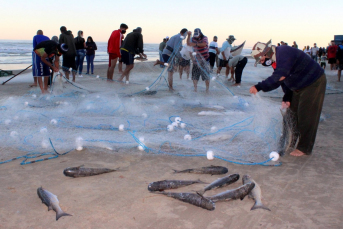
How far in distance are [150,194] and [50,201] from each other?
84 centimetres

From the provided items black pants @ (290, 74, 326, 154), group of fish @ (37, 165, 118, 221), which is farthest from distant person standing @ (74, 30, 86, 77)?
black pants @ (290, 74, 326, 154)

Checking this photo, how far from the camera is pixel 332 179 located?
304 centimetres

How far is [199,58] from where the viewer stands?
715cm

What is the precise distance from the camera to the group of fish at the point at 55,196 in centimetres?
238

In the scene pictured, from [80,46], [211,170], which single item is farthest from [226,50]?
[211,170]

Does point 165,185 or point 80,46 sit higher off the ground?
point 80,46

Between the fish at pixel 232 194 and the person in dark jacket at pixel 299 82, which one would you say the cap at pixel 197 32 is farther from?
the fish at pixel 232 194

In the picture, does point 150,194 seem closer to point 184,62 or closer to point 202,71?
point 202,71

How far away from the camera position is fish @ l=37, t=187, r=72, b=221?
234 cm

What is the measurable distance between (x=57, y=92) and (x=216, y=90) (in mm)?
3543

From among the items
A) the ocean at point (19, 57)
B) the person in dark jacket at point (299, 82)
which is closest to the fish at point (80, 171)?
the person in dark jacket at point (299, 82)

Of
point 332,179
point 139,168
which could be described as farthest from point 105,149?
point 332,179

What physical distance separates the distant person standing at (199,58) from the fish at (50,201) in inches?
194

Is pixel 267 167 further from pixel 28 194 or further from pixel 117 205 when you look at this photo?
pixel 28 194
